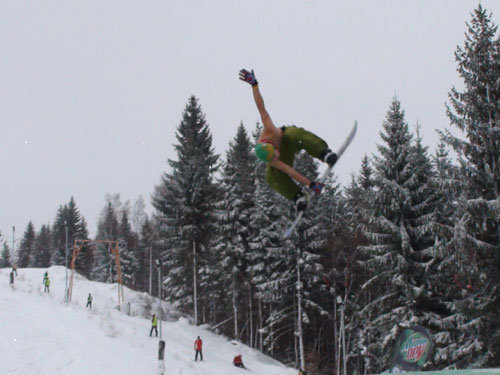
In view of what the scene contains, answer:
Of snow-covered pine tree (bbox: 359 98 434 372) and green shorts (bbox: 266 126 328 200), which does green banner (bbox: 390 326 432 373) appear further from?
green shorts (bbox: 266 126 328 200)

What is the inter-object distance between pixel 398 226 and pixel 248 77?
53.4 feet

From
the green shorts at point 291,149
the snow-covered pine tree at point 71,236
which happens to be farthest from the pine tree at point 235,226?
the snow-covered pine tree at point 71,236

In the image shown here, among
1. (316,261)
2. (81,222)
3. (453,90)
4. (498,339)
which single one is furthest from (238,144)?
(81,222)

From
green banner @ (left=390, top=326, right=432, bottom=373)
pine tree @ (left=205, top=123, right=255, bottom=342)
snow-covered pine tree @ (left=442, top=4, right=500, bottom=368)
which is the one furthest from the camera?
pine tree @ (left=205, top=123, right=255, bottom=342)

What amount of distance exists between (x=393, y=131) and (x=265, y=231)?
10470 mm

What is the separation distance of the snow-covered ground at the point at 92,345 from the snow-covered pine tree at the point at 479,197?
974cm

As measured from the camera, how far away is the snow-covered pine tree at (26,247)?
247ft

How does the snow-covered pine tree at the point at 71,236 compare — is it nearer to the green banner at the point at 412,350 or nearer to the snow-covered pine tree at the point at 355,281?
the snow-covered pine tree at the point at 355,281

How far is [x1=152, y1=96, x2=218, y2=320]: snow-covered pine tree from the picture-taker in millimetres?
30266

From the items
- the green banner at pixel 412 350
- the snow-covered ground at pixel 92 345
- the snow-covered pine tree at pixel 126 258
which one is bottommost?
the snow-covered ground at pixel 92 345

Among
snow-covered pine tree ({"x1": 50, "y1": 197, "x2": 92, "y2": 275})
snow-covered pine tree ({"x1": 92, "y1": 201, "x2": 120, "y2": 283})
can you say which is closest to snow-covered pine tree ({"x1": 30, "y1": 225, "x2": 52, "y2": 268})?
snow-covered pine tree ({"x1": 50, "y1": 197, "x2": 92, "y2": 275})

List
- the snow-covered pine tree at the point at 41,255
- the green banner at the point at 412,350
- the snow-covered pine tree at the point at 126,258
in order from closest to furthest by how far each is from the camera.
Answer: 1. the green banner at the point at 412,350
2. the snow-covered pine tree at the point at 126,258
3. the snow-covered pine tree at the point at 41,255

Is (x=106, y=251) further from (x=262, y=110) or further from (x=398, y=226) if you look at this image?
(x=262, y=110)

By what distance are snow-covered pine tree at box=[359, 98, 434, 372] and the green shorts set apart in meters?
14.6
